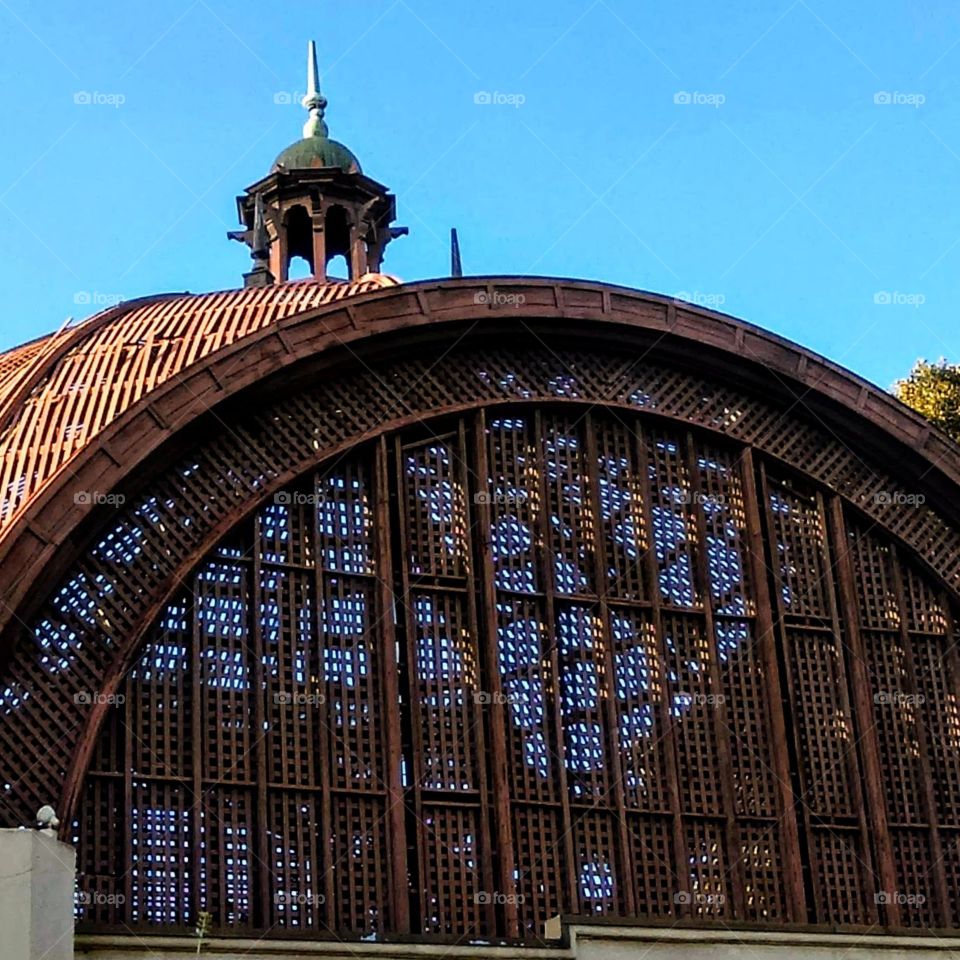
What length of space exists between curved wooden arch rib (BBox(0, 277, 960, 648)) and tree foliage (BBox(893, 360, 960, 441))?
11334 millimetres

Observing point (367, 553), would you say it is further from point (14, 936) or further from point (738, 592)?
point (14, 936)

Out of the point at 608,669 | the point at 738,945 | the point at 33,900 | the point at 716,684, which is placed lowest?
the point at 738,945

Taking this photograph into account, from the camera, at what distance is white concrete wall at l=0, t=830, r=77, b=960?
17.0 meters

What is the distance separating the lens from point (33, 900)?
17.2m

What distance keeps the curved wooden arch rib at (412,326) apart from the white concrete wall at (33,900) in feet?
8.56

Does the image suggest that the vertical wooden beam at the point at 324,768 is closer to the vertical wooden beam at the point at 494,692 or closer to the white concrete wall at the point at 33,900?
the vertical wooden beam at the point at 494,692

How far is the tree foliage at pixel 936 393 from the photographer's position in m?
35.2

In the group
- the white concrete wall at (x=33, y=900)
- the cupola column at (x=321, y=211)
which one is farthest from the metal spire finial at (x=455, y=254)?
the white concrete wall at (x=33, y=900)

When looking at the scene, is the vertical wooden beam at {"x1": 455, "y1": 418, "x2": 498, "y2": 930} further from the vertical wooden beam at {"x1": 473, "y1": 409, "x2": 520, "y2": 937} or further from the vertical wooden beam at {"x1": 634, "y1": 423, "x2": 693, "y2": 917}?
the vertical wooden beam at {"x1": 634, "y1": 423, "x2": 693, "y2": 917}

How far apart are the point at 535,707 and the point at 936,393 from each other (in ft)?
51.6

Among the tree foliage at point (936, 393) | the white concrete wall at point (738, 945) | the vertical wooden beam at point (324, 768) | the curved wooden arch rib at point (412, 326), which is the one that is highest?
the tree foliage at point (936, 393)

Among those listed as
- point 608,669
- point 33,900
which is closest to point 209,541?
point 608,669

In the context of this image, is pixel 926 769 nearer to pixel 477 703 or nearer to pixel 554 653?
pixel 554 653

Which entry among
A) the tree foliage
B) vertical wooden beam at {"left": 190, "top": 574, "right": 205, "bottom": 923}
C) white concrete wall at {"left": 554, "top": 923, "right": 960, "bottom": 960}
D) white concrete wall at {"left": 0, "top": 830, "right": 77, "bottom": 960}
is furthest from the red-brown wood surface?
the tree foliage
